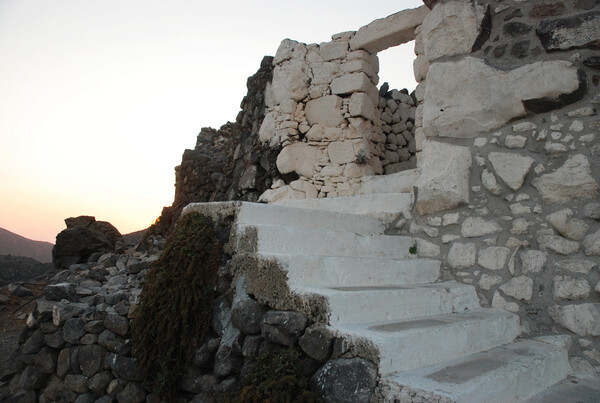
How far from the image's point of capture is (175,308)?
2.41 metres

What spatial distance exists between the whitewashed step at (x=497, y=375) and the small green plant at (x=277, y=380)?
375 mm

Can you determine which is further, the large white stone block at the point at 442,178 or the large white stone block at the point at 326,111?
the large white stone block at the point at 326,111

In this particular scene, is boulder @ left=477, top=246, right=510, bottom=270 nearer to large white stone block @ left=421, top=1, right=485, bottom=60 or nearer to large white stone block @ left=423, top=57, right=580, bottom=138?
large white stone block @ left=423, top=57, right=580, bottom=138

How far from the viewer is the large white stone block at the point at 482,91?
2.59 m

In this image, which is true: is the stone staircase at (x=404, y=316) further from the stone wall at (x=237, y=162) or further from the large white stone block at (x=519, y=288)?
the stone wall at (x=237, y=162)

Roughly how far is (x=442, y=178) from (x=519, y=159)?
1.60ft

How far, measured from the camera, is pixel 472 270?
270cm

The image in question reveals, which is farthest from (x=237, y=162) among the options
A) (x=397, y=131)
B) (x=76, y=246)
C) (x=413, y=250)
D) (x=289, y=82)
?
(x=413, y=250)

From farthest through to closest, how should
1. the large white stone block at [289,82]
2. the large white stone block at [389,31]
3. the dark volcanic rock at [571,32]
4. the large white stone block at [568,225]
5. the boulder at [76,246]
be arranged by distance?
the boulder at [76,246], the large white stone block at [289,82], the large white stone block at [389,31], the dark volcanic rock at [571,32], the large white stone block at [568,225]

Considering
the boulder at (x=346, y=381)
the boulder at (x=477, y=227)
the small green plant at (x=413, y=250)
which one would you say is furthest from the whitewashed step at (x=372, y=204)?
the boulder at (x=346, y=381)

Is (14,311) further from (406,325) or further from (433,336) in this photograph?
(433,336)

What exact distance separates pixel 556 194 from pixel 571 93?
2.06ft

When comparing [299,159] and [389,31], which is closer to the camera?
[389,31]

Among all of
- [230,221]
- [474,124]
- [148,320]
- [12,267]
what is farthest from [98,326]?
[12,267]
